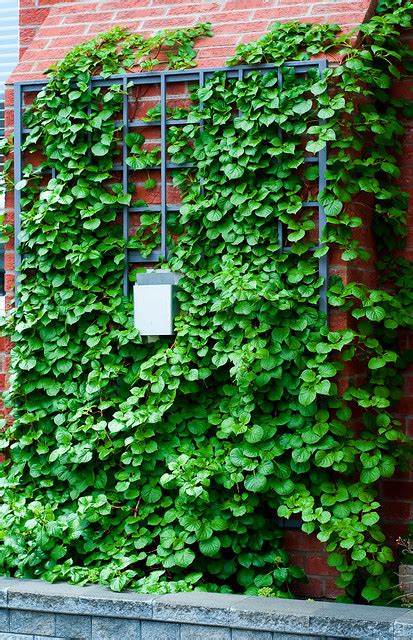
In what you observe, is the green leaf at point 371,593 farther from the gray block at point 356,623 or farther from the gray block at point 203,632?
the gray block at point 203,632

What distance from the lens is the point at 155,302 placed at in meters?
4.31

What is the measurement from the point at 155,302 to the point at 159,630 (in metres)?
1.27

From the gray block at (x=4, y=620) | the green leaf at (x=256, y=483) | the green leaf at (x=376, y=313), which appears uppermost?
the green leaf at (x=376, y=313)

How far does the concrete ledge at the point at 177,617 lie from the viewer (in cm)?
365

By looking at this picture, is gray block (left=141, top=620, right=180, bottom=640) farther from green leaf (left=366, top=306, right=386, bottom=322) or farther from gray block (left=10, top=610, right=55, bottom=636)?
green leaf (left=366, top=306, right=386, bottom=322)

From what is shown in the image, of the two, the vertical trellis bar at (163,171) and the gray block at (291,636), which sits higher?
the vertical trellis bar at (163,171)

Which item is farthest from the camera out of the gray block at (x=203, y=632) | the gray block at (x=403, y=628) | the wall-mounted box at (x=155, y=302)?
the wall-mounted box at (x=155, y=302)

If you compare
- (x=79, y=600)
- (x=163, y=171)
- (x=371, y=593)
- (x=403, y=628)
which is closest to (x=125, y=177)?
(x=163, y=171)

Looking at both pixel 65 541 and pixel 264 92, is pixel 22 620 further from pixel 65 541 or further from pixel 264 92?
pixel 264 92

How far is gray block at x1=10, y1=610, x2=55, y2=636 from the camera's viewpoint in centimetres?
403

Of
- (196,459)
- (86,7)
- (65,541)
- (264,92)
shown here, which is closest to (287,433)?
(196,459)

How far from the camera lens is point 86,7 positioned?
4812 millimetres

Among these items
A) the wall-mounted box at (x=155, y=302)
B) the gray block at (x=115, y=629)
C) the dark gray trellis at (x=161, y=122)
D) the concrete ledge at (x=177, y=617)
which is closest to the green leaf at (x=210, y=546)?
the concrete ledge at (x=177, y=617)

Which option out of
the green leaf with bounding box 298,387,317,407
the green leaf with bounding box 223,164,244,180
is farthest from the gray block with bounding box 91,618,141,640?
the green leaf with bounding box 223,164,244,180
